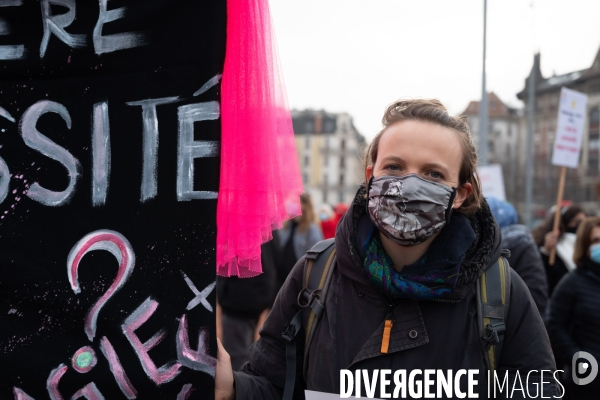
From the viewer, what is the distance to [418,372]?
69.3 inches

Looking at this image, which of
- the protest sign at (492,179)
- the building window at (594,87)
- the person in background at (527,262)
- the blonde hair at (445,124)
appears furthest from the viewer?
the building window at (594,87)

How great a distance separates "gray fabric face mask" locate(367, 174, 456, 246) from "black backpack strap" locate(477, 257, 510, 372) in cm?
20

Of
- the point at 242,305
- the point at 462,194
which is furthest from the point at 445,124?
A: the point at 242,305

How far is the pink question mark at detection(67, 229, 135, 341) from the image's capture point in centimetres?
171

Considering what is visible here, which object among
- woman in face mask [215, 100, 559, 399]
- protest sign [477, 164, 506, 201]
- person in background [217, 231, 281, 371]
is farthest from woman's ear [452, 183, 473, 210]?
protest sign [477, 164, 506, 201]

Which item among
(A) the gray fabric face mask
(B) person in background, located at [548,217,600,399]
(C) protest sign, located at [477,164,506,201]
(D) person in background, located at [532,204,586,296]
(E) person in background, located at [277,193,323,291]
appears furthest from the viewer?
(C) protest sign, located at [477,164,506,201]

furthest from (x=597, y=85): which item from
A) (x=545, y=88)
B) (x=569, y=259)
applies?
(x=569, y=259)

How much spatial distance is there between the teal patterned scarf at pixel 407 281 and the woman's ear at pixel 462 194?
21 centimetres

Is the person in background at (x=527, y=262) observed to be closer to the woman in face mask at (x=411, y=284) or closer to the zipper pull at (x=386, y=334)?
the woman in face mask at (x=411, y=284)

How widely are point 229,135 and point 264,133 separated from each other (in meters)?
0.10

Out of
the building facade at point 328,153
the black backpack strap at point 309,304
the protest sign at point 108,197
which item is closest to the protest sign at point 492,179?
the black backpack strap at point 309,304

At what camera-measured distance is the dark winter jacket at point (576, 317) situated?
3498 millimetres

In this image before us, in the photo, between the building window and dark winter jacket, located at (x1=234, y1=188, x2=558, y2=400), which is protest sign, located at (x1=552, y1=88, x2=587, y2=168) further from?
the building window

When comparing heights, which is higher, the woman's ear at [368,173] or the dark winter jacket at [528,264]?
the woman's ear at [368,173]
